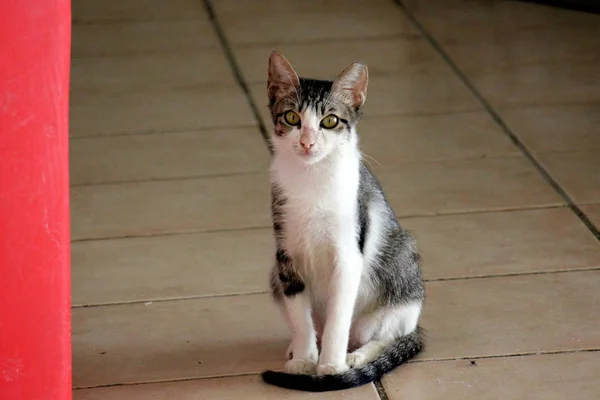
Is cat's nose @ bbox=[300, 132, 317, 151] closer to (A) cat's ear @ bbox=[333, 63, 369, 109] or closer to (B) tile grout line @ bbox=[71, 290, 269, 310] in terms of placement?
(A) cat's ear @ bbox=[333, 63, 369, 109]

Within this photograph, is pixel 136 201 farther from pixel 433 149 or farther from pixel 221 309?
pixel 433 149

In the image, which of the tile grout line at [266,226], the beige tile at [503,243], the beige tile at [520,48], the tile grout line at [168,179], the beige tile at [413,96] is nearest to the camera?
the beige tile at [503,243]

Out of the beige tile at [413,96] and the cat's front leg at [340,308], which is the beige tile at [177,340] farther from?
the beige tile at [413,96]

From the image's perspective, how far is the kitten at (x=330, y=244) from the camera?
7.77ft

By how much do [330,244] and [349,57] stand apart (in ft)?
8.77

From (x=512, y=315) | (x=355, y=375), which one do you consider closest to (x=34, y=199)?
(x=355, y=375)

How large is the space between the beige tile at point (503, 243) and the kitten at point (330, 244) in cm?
49

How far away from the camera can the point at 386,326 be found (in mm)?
2582

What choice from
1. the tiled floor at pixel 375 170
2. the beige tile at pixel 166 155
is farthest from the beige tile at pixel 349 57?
the beige tile at pixel 166 155

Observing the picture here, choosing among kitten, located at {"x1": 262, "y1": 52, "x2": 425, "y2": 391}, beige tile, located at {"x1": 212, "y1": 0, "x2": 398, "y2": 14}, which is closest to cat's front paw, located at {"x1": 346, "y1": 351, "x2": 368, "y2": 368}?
kitten, located at {"x1": 262, "y1": 52, "x2": 425, "y2": 391}

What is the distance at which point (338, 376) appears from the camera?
7.98ft

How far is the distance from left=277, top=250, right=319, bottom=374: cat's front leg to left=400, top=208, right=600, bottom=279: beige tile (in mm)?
637

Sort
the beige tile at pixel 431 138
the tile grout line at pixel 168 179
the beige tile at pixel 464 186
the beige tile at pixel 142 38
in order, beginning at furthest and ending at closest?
the beige tile at pixel 142 38, the beige tile at pixel 431 138, the tile grout line at pixel 168 179, the beige tile at pixel 464 186

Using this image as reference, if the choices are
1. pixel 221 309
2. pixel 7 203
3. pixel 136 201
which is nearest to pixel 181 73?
pixel 136 201
